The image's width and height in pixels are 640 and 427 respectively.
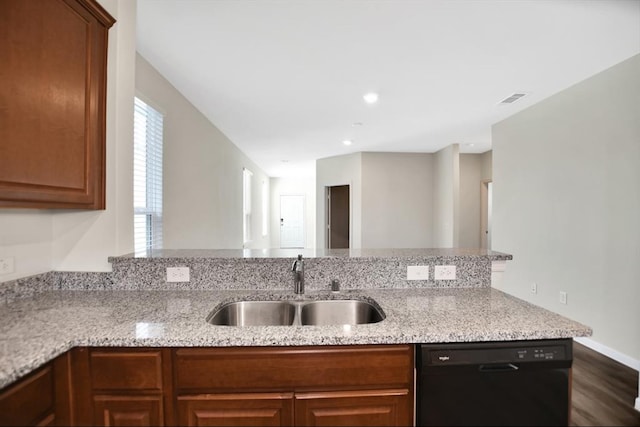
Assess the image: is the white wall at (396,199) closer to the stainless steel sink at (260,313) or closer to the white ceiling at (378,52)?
the white ceiling at (378,52)

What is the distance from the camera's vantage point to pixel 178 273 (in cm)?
168

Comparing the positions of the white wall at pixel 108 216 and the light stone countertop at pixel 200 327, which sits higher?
the white wall at pixel 108 216

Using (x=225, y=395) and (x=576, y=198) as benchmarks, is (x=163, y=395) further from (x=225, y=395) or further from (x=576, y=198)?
(x=576, y=198)

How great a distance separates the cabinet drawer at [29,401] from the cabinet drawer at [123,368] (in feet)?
0.39

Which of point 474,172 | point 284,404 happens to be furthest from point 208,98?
point 474,172

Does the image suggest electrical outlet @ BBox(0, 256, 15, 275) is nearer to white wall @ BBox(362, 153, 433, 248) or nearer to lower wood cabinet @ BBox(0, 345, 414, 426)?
lower wood cabinet @ BBox(0, 345, 414, 426)

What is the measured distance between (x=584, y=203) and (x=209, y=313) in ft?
11.5

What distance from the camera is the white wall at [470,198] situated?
6.66m

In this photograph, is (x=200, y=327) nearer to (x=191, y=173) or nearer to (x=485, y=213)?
(x=191, y=173)

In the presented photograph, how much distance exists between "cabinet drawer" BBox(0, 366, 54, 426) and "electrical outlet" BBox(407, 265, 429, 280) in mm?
1560

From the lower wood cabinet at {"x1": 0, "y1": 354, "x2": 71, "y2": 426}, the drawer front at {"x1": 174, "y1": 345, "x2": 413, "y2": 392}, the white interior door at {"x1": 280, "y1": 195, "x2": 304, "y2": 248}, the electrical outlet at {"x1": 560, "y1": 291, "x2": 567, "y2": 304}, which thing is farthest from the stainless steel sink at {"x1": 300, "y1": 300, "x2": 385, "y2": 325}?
the white interior door at {"x1": 280, "y1": 195, "x2": 304, "y2": 248}

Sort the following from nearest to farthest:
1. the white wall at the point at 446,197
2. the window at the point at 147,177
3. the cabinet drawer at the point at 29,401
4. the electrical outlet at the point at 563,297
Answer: the cabinet drawer at the point at 29,401 → the window at the point at 147,177 → the electrical outlet at the point at 563,297 → the white wall at the point at 446,197

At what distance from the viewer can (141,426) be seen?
108 cm

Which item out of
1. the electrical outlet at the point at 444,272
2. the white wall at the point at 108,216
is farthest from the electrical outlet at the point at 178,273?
the electrical outlet at the point at 444,272
